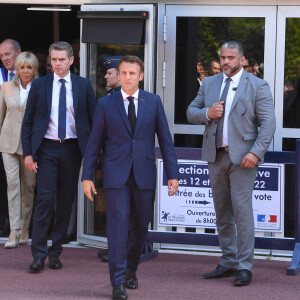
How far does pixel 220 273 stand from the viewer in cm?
712

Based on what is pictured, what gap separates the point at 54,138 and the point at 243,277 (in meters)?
2.12

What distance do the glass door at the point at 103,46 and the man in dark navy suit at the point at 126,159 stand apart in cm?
177

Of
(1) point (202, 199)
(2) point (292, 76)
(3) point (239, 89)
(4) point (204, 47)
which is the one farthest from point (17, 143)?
(2) point (292, 76)

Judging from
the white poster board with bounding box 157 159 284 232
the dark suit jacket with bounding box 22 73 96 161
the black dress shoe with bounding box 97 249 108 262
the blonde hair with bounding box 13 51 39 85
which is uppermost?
the blonde hair with bounding box 13 51 39 85

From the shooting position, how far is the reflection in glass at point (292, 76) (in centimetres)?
812

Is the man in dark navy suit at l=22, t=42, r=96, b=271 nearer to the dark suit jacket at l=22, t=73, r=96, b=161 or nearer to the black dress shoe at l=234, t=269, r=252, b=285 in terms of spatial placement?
the dark suit jacket at l=22, t=73, r=96, b=161

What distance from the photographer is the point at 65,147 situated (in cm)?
738

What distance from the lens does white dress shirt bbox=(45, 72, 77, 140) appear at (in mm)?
7391

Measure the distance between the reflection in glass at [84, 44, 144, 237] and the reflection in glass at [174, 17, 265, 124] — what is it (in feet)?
1.44

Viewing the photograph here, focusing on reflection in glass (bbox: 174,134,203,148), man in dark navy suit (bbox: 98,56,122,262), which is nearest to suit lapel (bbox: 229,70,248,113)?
man in dark navy suit (bbox: 98,56,122,262)

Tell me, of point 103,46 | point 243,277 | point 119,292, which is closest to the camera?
Answer: point 119,292

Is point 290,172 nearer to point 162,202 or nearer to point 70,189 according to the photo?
point 162,202

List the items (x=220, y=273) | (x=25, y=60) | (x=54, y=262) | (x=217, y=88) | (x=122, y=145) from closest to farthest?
1. (x=122, y=145)
2. (x=217, y=88)
3. (x=220, y=273)
4. (x=54, y=262)
5. (x=25, y=60)

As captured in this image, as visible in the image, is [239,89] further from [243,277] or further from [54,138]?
[54,138]
